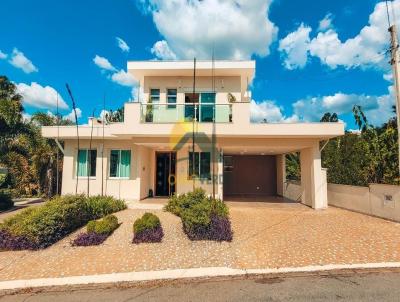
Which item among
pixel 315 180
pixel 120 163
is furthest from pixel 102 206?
pixel 315 180

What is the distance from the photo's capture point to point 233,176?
1881 centimetres

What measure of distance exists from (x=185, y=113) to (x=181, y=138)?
1.35m

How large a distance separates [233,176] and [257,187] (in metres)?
1.98

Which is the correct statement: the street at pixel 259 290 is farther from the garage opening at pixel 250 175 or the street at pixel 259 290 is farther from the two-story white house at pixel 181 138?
the garage opening at pixel 250 175

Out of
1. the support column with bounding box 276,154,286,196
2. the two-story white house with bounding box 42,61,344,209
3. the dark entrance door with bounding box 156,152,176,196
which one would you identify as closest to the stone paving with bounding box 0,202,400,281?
the two-story white house with bounding box 42,61,344,209

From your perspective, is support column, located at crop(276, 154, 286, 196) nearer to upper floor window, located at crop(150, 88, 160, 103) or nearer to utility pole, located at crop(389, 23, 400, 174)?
utility pole, located at crop(389, 23, 400, 174)

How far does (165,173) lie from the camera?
16078mm

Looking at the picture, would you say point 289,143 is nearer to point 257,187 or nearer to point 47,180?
point 257,187

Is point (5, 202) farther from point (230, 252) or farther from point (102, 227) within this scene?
point (230, 252)

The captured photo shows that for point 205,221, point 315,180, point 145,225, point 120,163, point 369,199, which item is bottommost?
point 145,225

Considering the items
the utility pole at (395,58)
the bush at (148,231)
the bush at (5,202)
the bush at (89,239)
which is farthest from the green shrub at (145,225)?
the bush at (5,202)

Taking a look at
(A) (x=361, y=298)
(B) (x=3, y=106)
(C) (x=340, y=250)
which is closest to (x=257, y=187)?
(C) (x=340, y=250)

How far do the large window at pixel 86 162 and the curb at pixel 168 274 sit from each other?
30.3 feet

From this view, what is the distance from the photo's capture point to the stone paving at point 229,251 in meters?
6.16
